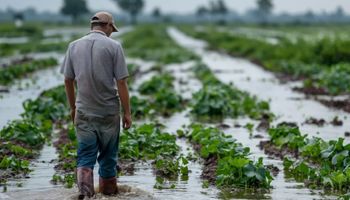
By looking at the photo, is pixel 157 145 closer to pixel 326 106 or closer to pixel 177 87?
pixel 326 106

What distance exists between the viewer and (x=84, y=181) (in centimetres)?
778

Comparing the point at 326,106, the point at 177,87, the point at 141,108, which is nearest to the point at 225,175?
the point at 141,108

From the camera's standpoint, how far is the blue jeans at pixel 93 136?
779 cm

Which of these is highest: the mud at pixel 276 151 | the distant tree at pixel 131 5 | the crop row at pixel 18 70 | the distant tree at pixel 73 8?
the distant tree at pixel 131 5

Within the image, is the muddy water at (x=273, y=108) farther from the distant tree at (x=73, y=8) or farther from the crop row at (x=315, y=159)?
the distant tree at (x=73, y=8)

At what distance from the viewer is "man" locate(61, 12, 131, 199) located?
771 cm

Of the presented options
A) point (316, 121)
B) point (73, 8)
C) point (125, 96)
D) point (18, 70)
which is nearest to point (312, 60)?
point (18, 70)

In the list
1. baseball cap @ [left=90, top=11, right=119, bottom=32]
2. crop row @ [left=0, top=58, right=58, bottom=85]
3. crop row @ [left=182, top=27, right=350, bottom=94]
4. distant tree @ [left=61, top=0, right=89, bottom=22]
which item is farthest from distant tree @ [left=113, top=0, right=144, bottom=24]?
baseball cap @ [left=90, top=11, right=119, bottom=32]

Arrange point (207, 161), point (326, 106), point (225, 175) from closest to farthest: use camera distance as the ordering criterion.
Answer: point (225, 175) → point (207, 161) → point (326, 106)

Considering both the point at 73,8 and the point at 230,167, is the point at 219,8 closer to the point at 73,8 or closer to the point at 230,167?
the point at 73,8

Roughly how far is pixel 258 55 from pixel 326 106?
20497mm

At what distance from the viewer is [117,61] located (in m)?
7.70

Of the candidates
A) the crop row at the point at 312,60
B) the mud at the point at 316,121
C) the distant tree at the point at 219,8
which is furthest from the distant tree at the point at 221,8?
the mud at the point at 316,121

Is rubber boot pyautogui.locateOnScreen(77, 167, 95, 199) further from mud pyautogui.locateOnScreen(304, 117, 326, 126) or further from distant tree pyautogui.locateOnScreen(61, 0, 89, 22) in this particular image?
distant tree pyautogui.locateOnScreen(61, 0, 89, 22)
